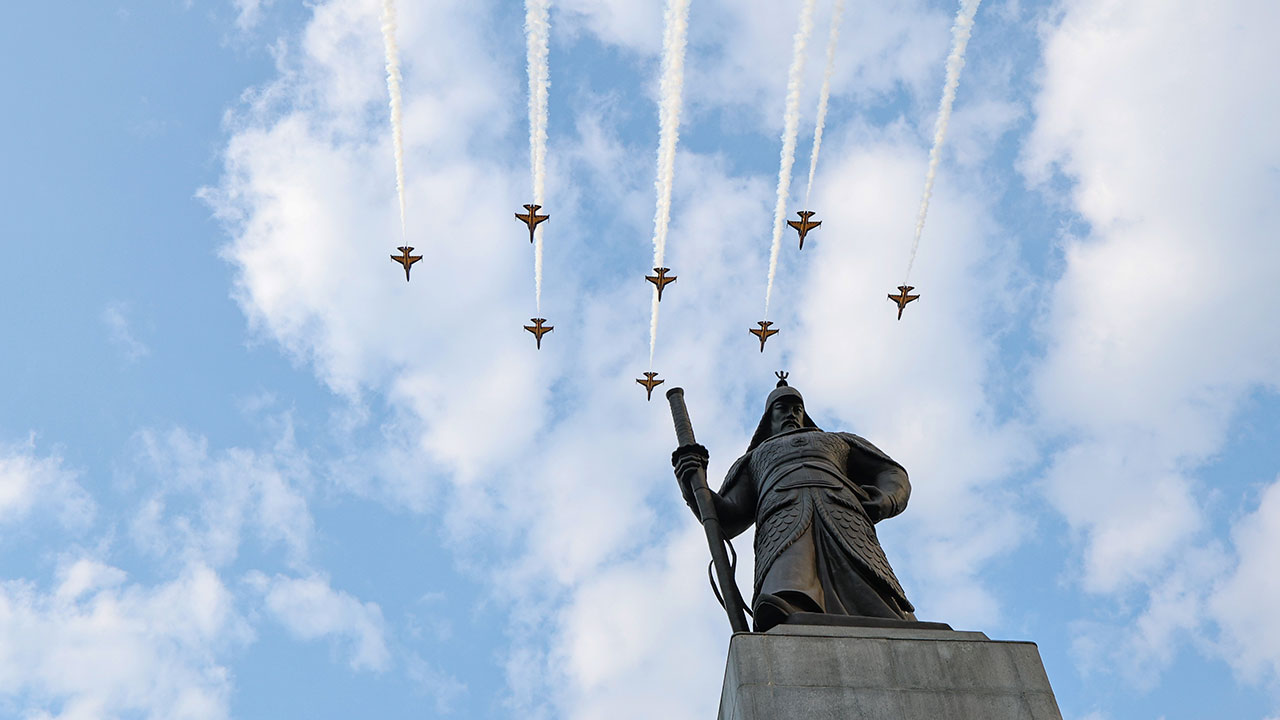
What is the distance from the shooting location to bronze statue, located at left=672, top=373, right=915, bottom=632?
11.6 meters

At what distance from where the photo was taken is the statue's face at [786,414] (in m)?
15.2

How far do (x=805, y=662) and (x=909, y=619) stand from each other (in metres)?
2.15

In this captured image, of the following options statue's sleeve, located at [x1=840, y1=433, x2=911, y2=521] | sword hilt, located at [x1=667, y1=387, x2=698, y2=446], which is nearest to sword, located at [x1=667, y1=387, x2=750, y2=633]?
sword hilt, located at [x1=667, y1=387, x2=698, y2=446]

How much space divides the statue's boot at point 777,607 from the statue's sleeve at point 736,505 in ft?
8.09

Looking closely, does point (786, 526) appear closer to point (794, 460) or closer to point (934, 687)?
point (794, 460)

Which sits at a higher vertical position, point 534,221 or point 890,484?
point 534,221

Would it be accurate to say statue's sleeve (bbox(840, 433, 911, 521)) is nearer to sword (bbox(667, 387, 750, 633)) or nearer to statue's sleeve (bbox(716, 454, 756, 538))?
statue's sleeve (bbox(716, 454, 756, 538))

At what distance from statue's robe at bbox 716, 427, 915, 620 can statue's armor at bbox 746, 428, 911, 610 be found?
0.01 metres

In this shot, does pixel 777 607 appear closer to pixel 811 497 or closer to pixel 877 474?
pixel 811 497

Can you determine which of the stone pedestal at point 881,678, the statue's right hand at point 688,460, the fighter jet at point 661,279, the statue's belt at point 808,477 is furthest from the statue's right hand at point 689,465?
the fighter jet at point 661,279

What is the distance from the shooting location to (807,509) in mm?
12547

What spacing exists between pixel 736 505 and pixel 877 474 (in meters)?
1.78

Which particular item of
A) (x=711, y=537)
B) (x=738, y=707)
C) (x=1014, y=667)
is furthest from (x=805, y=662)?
(x=711, y=537)

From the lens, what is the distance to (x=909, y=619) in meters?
11.5
